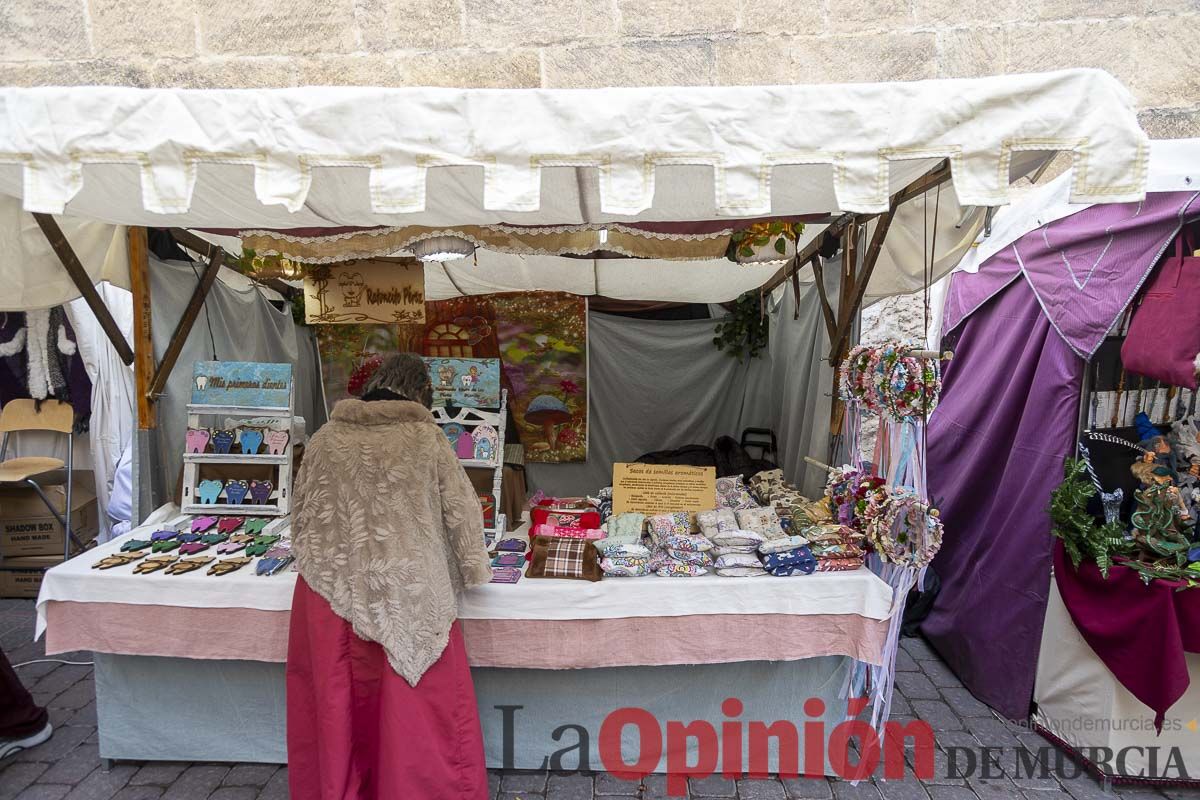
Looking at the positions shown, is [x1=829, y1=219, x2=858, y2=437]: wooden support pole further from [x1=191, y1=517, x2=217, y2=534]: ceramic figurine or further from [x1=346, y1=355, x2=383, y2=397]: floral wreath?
[x1=191, y1=517, x2=217, y2=534]: ceramic figurine

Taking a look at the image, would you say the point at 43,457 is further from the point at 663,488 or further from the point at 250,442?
the point at 663,488

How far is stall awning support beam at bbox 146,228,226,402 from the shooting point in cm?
325

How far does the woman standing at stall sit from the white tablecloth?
30cm

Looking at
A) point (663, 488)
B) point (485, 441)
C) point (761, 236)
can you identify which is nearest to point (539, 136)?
point (761, 236)

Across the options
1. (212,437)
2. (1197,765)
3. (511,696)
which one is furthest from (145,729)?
(1197,765)

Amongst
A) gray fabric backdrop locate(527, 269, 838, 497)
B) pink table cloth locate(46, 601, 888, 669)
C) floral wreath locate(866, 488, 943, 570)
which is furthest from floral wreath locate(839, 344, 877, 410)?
gray fabric backdrop locate(527, 269, 838, 497)

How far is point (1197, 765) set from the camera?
103 inches

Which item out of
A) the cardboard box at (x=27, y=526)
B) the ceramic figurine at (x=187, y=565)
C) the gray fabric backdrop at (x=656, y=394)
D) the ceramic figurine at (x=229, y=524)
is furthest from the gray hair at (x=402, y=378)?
the cardboard box at (x=27, y=526)

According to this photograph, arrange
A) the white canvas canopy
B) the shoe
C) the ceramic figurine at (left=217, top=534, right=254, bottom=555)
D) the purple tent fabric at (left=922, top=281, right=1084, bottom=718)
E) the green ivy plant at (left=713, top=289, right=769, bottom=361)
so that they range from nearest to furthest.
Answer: the white canvas canopy < the shoe < the ceramic figurine at (left=217, top=534, right=254, bottom=555) < the purple tent fabric at (left=922, top=281, right=1084, bottom=718) < the green ivy plant at (left=713, top=289, right=769, bottom=361)

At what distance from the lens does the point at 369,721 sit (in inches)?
88.4

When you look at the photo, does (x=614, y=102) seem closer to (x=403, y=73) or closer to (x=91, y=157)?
(x=91, y=157)

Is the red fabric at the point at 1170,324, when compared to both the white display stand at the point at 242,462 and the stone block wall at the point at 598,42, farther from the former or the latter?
the white display stand at the point at 242,462

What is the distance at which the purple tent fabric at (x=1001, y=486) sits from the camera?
10.0 ft

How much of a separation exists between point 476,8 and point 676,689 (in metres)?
3.90
